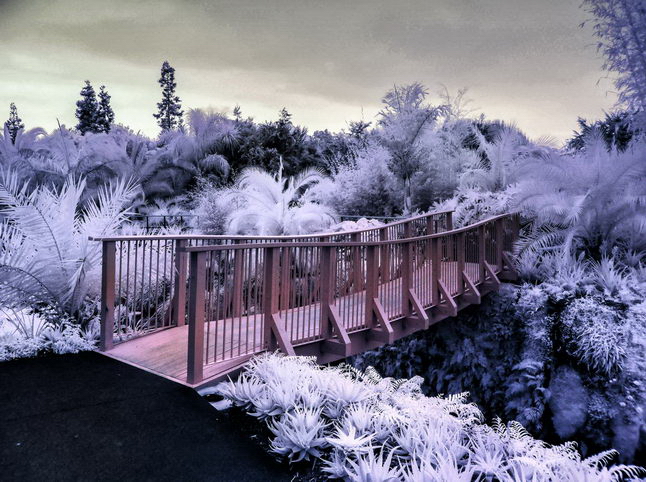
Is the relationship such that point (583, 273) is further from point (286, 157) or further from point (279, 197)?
point (286, 157)

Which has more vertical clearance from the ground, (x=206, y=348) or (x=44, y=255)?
(x=44, y=255)

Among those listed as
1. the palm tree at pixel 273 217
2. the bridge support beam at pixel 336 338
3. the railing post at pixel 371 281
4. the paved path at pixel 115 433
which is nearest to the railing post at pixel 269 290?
the bridge support beam at pixel 336 338

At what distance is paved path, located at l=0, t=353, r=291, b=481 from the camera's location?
2.73 m

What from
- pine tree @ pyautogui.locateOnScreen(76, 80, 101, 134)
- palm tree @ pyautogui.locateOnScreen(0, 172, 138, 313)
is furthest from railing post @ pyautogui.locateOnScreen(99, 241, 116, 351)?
pine tree @ pyautogui.locateOnScreen(76, 80, 101, 134)

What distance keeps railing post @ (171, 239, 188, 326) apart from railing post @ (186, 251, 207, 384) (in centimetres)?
175

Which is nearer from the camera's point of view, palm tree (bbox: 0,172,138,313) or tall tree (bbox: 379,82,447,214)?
palm tree (bbox: 0,172,138,313)

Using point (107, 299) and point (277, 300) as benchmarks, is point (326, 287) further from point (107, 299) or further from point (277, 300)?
point (107, 299)

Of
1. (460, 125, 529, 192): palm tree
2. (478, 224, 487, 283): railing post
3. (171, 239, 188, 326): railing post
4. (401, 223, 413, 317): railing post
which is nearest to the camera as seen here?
(171, 239, 188, 326): railing post

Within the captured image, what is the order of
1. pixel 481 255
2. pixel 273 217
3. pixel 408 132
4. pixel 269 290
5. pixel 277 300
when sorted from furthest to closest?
pixel 408 132 < pixel 273 217 < pixel 481 255 < pixel 277 300 < pixel 269 290

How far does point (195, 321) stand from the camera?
3977mm

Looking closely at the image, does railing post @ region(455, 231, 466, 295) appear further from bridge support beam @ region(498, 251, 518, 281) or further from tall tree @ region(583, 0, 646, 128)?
tall tree @ region(583, 0, 646, 128)

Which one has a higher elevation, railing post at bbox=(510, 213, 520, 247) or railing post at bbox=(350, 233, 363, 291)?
railing post at bbox=(510, 213, 520, 247)

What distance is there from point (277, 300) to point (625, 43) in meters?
9.24

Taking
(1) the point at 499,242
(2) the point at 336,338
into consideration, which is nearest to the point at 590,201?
(1) the point at 499,242
